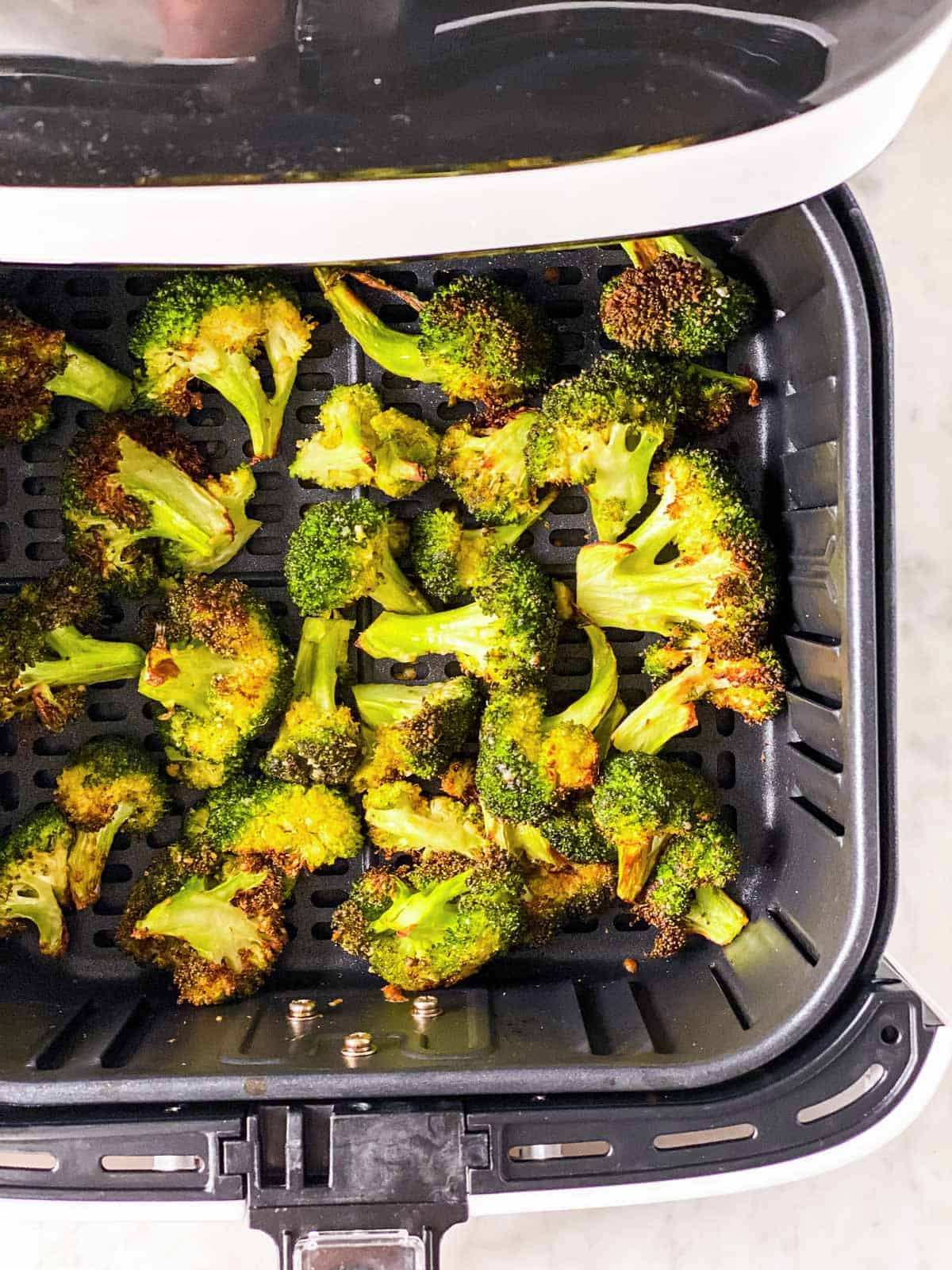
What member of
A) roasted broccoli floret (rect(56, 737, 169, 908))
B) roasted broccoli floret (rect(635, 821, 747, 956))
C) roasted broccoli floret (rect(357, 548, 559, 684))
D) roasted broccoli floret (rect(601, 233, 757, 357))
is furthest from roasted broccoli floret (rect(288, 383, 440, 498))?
roasted broccoli floret (rect(635, 821, 747, 956))

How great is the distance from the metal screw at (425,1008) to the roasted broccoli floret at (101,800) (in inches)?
13.6

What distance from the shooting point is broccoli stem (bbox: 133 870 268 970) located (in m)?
1.13

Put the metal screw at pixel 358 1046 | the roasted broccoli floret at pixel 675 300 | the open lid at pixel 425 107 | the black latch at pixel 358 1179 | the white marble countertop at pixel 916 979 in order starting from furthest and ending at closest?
the white marble countertop at pixel 916 979 → the roasted broccoli floret at pixel 675 300 → the metal screw at pixel 358 1046 → the black latch at pixel 358 1179 → the open lid at pixel 425 107

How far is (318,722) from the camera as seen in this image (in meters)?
1.16

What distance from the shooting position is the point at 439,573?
116cm

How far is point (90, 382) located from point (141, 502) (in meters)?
0.14

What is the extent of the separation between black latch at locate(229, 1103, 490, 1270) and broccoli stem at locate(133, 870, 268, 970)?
0.26 meters

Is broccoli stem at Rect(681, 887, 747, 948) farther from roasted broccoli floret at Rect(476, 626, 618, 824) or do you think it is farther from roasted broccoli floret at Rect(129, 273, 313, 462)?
roasted broccoli floret at Rect(129, 273, 313, 462)

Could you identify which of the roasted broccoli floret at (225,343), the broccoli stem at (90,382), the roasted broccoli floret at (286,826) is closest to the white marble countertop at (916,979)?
the roasted broccoli floret at (286,826)

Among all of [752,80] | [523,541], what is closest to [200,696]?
[523,541]

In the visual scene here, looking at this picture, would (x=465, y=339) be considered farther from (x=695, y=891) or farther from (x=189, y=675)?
(x=695, y=891)

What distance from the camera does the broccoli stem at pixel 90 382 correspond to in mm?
1146

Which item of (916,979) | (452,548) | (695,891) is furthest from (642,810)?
(916,979)

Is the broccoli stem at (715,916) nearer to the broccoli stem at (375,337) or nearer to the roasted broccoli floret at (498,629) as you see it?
the roasted broccoli floret at (498,629)
